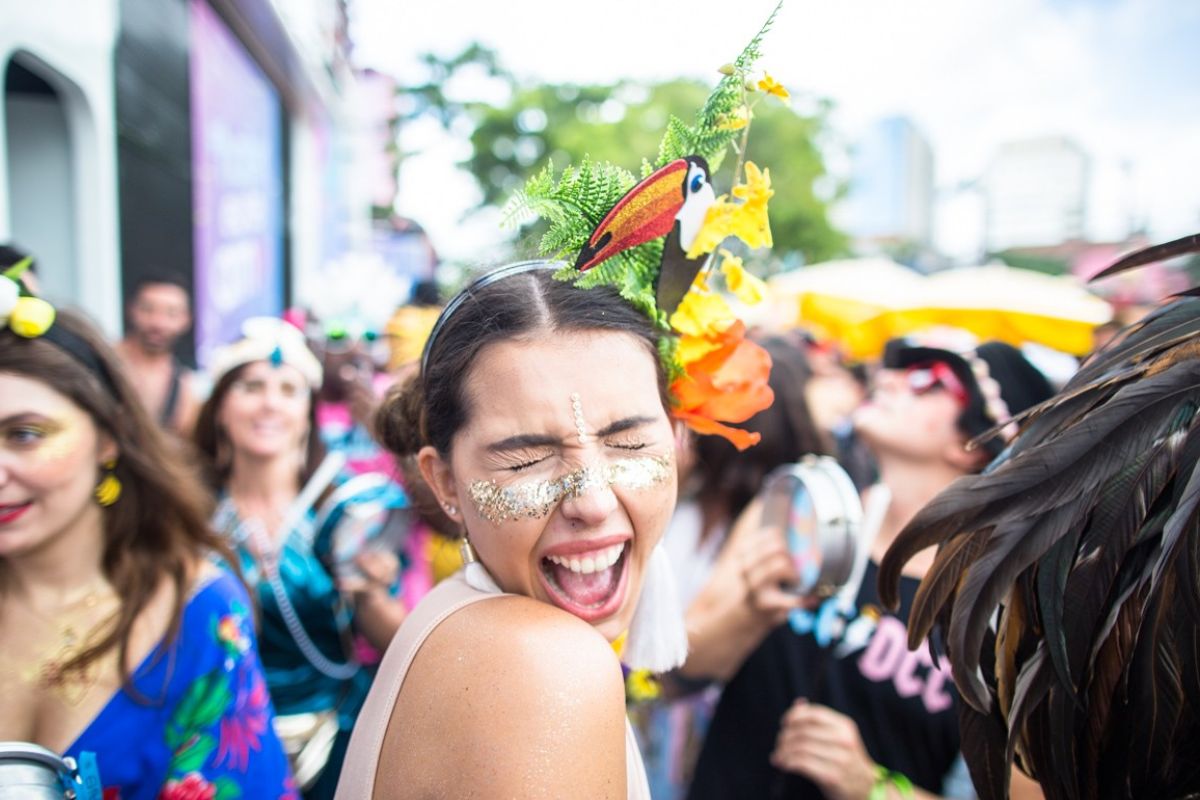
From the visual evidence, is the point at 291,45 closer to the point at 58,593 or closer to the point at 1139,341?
the point at 58,593

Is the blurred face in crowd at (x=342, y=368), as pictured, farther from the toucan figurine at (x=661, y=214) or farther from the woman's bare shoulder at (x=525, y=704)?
the woman's bare shoulder at (x=525, y=704)

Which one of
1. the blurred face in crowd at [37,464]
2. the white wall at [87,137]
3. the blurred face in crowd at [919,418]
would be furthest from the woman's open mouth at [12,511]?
the white wall at [87,137]

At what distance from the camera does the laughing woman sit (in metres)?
0.96

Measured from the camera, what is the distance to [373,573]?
110 inches

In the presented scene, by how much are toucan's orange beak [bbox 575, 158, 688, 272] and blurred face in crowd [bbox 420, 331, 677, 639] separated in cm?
13

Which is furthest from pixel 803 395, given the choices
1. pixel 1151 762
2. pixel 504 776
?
pixel 504 776

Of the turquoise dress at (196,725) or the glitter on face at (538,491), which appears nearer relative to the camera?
the glitter on face at (538,491)

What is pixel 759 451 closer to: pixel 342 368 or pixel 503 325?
pixel 503 325

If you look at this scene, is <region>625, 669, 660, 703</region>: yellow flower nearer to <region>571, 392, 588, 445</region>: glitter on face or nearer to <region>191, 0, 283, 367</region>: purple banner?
<region>571, 392, 588, 445</region>: glitter on face

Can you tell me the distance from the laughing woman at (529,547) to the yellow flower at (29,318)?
1044 mm

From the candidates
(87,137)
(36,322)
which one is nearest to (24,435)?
(36,322)

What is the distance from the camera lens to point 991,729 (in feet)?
4.11

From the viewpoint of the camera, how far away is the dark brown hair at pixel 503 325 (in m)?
1.21

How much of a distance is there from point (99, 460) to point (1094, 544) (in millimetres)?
2030
